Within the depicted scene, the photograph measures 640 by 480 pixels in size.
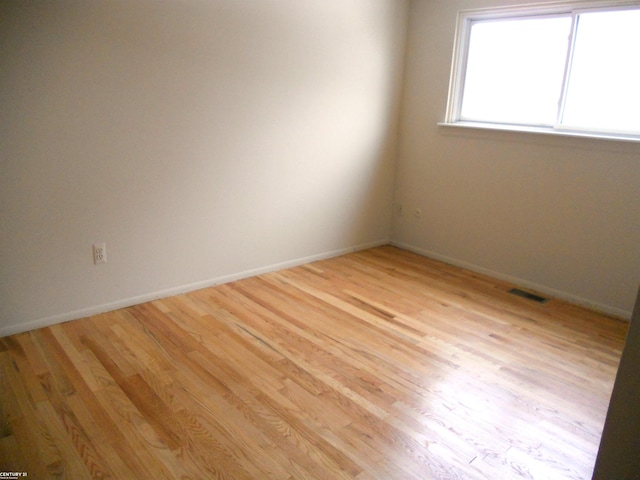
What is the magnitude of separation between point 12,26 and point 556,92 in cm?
347

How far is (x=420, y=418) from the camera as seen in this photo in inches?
82.4

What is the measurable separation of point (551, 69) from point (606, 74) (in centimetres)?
39

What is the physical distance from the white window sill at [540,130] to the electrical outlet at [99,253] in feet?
9.41

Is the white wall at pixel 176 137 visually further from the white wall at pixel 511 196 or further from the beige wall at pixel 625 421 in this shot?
the beige wall at pixel 625 421

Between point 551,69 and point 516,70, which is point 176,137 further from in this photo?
point 551,69

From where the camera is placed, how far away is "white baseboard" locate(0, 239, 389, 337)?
8.75 feet

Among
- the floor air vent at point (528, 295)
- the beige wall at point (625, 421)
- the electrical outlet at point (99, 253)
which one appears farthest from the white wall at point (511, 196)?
the electrical outlet at point (99, 253)

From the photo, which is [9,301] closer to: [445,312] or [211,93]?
[211,93]

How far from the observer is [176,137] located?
301 centimetres

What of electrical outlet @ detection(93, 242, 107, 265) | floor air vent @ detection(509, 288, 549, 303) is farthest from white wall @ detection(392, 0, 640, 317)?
electrical outlet @ detection(93, 242, 107, 265)

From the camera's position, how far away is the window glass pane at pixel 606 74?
307cm

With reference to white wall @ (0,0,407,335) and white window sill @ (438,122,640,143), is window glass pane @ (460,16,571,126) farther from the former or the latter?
white wall @ (0,0,407,335)

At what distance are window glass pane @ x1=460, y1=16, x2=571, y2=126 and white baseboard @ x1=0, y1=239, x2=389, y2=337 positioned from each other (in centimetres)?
175

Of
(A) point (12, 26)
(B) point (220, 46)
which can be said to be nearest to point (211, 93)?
(B) point (220, 46)
